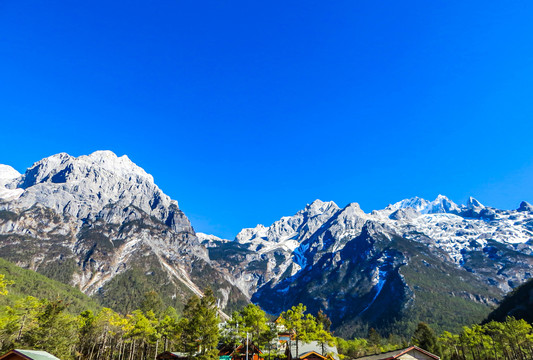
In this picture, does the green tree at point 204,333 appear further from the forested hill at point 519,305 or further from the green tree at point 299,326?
the forested hill at point 519,305

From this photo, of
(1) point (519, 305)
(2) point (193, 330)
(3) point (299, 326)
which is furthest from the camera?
(1) point (519, 305)

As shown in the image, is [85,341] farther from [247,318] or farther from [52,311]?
[247,318]

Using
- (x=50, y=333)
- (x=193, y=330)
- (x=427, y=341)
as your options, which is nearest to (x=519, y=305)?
(x=427, y=341)

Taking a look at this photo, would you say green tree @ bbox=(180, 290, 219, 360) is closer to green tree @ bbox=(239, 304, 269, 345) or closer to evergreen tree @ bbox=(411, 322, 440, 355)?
green tree @ bbox=(239, 304, 269, 345)

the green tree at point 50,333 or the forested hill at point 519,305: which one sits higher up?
the forested hill at point 519,305

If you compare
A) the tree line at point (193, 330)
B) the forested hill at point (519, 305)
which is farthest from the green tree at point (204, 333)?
the forested hill at point (519, 305)

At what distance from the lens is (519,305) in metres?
159

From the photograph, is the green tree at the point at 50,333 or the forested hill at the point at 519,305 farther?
the forested hill at the point at 519,305

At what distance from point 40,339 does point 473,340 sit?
98.2 m

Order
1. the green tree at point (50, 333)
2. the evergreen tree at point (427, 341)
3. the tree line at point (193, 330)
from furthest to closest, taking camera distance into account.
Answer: the evergreen tree at point (427, 341) < the green tree at point (50, 333) < the tree line at point (193, 330)

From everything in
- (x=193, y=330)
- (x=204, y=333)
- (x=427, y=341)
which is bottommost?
(x=427, y=341)

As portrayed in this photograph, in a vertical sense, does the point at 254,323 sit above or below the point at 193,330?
above

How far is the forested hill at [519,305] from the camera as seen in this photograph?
493ft

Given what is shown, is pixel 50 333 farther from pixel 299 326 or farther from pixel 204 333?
pixel 299 326
